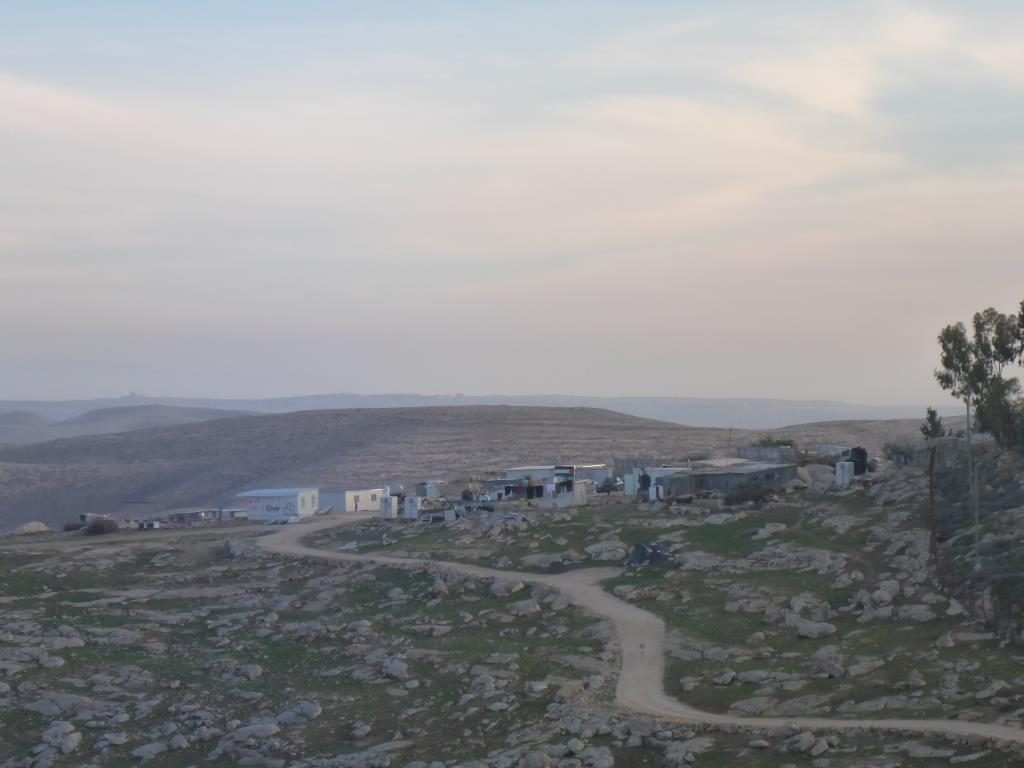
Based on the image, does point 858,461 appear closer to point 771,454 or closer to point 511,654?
point 771,454

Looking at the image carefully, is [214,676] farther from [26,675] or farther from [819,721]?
[819,721]

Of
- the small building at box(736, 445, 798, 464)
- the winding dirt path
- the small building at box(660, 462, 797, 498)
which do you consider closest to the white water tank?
the small building at box(660, 462, 797, 498)

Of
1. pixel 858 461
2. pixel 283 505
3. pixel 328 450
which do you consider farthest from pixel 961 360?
pixel 328 450

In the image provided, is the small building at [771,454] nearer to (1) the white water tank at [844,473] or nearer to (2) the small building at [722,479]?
(2) the small building at [722,479]

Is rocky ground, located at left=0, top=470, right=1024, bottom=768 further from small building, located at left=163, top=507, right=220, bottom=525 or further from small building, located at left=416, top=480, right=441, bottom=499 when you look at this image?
small building, located at left=416, top=480, right=441, bottom=499

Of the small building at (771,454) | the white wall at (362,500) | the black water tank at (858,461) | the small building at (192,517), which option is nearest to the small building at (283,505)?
the white wall at (362,500)

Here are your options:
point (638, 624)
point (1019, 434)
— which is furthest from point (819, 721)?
point (1019, 434)

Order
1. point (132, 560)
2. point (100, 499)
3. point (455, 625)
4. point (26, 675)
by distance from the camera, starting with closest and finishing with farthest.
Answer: point (26, 675) → point (455, 625) → point (132, 560) → point (100, 499)
